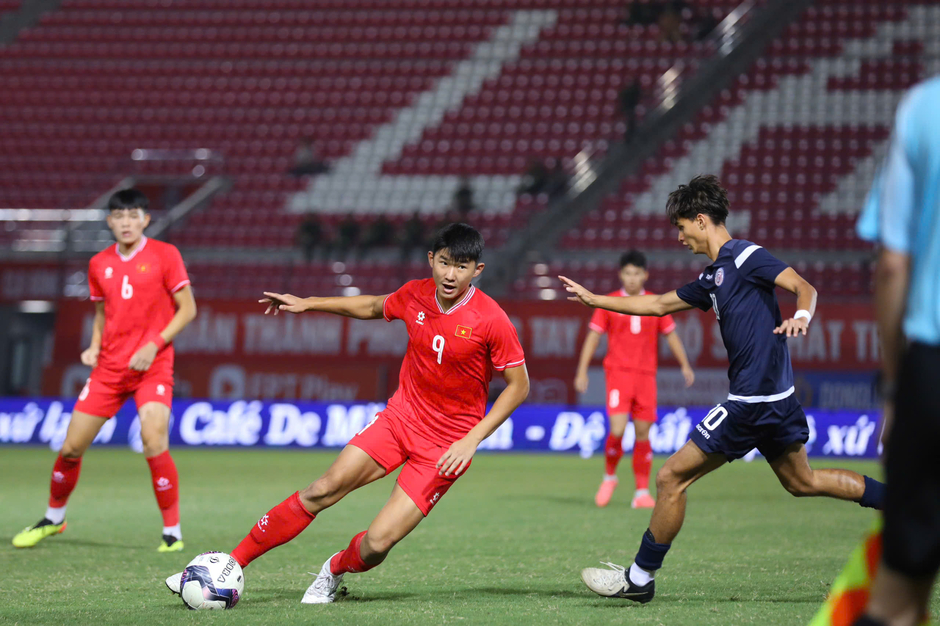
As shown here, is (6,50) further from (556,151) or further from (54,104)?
(556,151)

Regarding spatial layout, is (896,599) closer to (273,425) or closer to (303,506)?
(303,506)

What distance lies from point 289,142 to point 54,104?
6.44 metres

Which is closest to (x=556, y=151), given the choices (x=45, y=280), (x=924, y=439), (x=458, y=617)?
(x=45, y=280)

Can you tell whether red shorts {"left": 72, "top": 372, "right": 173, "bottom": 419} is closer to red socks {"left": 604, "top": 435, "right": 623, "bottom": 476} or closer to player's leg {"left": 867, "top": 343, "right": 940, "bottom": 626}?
red socks {"left": 604, "top": 435, "right": 623, "bottom": 476}

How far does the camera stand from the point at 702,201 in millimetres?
5336

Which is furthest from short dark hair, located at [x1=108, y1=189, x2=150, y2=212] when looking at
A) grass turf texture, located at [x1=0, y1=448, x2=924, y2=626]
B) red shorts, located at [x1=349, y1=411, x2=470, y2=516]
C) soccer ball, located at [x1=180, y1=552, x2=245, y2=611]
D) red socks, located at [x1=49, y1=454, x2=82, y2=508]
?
soccer ball, located at [x1=180, y1=552, x2=245, y2=611]

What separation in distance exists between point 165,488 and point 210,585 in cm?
246

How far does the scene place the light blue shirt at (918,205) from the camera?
245cm

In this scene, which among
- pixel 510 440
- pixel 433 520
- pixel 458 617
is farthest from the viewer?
pixel 510 440

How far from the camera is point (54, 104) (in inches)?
1083

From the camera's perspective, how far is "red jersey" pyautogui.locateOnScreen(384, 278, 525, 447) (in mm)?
5258

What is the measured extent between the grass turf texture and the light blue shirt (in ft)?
7.91

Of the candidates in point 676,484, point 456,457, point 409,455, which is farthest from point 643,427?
point 456,457

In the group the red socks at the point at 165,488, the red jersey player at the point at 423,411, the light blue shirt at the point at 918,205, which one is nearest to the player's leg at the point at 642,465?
the red socks at the point at 165,488
